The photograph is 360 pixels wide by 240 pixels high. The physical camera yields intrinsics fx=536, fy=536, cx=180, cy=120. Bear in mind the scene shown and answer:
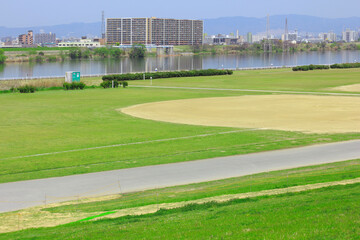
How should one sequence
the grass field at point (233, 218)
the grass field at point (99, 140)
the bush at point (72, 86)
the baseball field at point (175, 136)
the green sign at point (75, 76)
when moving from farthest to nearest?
the green sign at point (75, 76) < the bush at point (72, 86) < the grass field at point (99, 140) < the baseball field at point (175, 136) < the grass field at point (233, 218)

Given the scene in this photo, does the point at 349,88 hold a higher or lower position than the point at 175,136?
higher

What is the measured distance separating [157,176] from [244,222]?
31.1 ft

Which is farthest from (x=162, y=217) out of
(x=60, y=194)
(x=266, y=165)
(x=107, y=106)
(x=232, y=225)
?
(x=107, y=106)

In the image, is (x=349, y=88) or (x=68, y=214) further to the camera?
(x=349, y=88)

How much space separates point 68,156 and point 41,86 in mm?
43863

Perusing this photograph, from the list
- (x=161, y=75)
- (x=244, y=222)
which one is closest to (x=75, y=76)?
(x=161, y=75)

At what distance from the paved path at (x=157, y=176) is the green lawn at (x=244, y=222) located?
4778mm

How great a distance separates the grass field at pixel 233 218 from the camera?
11.1 meters

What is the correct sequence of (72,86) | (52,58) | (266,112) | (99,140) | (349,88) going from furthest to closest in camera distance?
(52,58)
(72,86)
(349,88)
(266,112)
(99,140)

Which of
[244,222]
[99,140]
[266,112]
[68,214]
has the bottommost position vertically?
[68,214]

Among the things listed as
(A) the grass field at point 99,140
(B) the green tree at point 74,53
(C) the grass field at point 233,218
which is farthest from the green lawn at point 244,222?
(B) the green tree at point 74,53

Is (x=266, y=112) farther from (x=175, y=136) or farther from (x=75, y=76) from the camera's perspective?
(x=75, y=76)

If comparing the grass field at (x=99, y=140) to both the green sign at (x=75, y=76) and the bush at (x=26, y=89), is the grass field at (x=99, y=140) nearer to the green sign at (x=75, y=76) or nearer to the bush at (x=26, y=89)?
the bush at (x=26, y=89)

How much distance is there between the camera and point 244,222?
12055 millimetres
